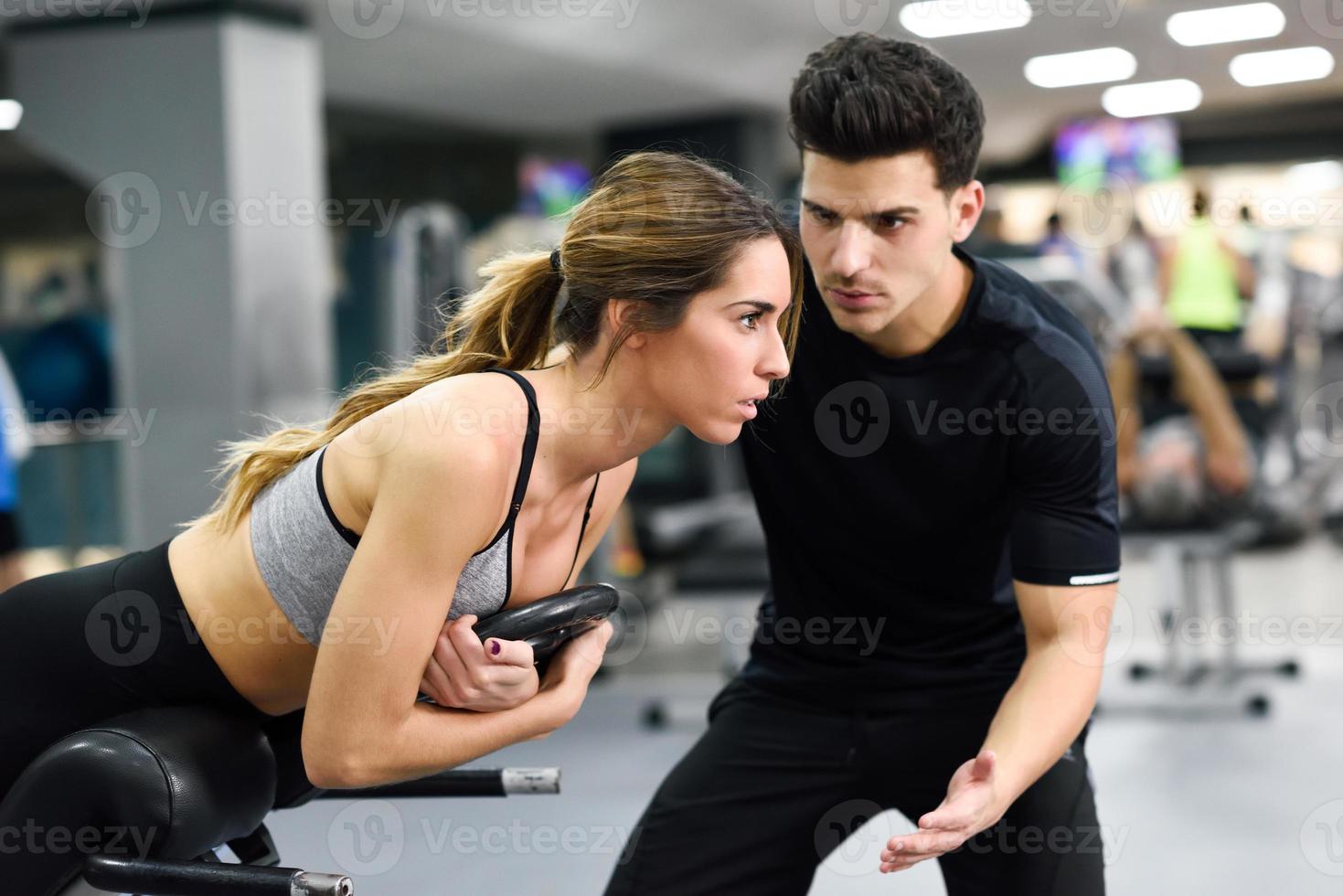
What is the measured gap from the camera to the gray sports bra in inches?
53.9

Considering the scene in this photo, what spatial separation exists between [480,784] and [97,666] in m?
0.47

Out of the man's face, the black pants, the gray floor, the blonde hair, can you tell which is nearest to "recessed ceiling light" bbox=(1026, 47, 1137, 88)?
the gray floor

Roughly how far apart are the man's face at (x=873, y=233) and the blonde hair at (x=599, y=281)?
0.07m

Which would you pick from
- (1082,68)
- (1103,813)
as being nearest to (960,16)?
(1082,68)

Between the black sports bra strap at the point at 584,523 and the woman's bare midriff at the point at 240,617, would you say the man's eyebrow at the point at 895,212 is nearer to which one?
the black sports bra strap at the point at 584,523

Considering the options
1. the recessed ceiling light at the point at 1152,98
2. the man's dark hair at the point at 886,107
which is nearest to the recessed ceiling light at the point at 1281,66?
the recessed ceiling light at the point at 1152,98

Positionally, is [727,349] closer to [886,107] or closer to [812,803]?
[886,107]

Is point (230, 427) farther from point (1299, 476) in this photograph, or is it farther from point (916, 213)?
point (1299, 476)

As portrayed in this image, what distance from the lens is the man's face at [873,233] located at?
1638 mm

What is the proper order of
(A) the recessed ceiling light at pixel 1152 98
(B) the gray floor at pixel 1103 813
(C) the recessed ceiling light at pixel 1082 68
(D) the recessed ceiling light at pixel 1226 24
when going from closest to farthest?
(B) the gray floor at pixel 1103 813
(D) the recessed ceiling light at pixel 1226 24
(C) the recessed ceiling light at pixel 1082 68
(A) the recessed ceiling light at pixel 1152 98

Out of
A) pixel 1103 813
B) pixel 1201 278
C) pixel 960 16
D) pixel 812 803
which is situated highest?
pixel 960 16

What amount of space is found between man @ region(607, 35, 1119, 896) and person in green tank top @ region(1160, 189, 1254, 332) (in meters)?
5.85

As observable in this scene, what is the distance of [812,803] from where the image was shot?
1.79 m

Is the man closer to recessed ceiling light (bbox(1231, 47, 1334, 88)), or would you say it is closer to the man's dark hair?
the man's dark hair
